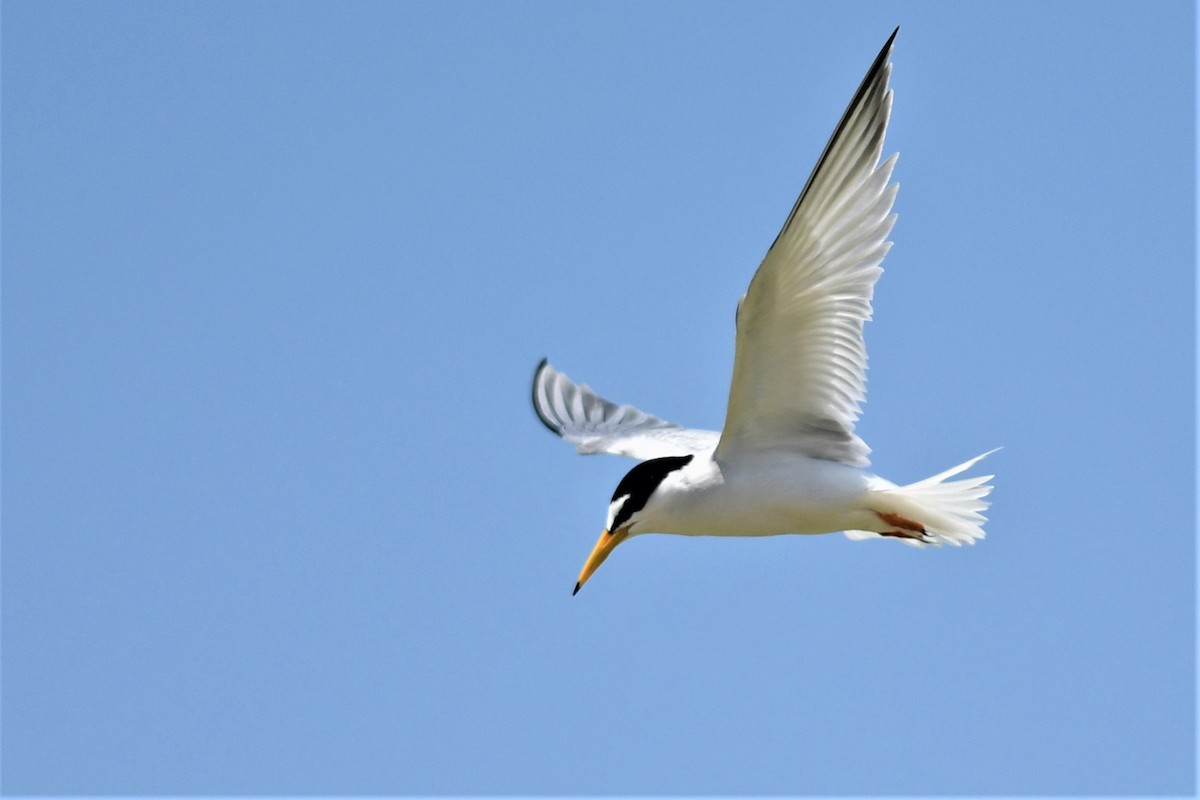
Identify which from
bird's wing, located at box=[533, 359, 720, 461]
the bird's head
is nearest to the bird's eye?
the bird's head

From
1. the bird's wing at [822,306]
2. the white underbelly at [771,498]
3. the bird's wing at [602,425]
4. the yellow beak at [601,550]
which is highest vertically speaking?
the bird's wing at [602,425]

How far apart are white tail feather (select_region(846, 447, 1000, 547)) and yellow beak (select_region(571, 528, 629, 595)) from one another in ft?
3.97

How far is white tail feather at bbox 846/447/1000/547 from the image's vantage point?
7.54 m

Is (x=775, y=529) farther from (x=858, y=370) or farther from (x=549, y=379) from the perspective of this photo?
(x=549, y=379)

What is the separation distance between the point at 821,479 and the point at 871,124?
1771 mm

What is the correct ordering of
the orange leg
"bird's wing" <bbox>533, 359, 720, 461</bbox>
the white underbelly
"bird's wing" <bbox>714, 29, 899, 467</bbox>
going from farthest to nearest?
"bird's wing" <bbox>533, 359, 720, 461</bbox>
the orange leg
the white underbelly
"bird's wing" <bbox>714, 29, 899, 467</bbox>

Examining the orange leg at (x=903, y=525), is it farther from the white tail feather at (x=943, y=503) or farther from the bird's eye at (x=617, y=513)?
the bird's eye at (x=617, y=513)

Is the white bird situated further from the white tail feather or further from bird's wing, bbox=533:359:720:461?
bird's wing, bbox=533:359:720:461

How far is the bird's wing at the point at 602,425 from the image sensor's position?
363 inches

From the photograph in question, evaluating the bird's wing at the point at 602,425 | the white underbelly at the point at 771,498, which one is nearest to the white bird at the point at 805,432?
the white underbelly at the point at 771,498

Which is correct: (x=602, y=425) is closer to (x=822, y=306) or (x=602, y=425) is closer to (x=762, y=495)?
(x=762, y=495)

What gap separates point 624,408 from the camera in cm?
1037

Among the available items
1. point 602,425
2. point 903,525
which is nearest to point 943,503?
point 903,525

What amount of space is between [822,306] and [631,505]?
131cm
